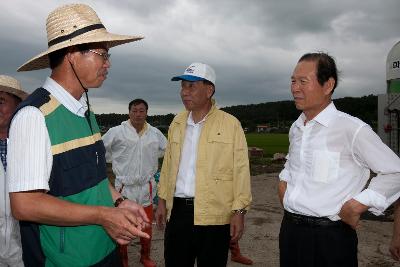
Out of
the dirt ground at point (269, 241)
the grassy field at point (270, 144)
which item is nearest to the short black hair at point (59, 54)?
the dirt ground at point (269, 241)

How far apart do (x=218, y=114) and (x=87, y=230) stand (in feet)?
7.23

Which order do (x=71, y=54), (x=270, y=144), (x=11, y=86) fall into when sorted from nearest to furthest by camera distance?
1. (x=71, y=54)
2. (x=11, y=86)
3. (x=270, y=144)

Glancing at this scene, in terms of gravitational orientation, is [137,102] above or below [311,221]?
above

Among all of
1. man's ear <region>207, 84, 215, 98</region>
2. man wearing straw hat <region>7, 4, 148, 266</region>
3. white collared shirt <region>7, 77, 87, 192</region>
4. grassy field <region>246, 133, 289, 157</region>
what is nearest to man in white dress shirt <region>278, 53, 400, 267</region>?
man's ear <region>207, 84, 215, 98</region>

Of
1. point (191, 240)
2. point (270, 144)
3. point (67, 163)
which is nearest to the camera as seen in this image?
point (67, 163)

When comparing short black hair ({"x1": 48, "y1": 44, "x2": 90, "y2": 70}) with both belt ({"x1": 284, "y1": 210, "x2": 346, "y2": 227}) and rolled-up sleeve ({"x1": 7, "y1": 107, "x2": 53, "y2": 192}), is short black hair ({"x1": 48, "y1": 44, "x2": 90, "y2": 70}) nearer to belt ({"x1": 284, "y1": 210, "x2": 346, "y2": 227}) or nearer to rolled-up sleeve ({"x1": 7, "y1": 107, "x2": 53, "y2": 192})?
rolled-up sleeve ({"x1": 7, "y1": 107, "x2": 53, "y2": 192})

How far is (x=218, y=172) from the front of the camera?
12.0ft

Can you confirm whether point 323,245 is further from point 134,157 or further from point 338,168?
point 134,157

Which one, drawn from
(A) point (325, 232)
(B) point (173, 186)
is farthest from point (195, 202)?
(A) point (325, 232)

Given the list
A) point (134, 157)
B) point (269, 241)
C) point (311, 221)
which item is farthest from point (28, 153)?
point (269, 241)

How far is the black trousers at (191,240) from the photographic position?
3.60 m

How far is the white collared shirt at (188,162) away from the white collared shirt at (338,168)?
100cm

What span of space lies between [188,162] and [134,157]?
1.98m

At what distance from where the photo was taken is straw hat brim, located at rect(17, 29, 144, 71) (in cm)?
186
